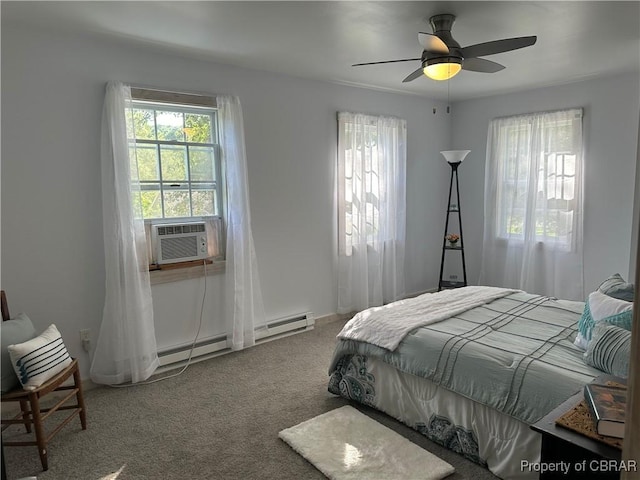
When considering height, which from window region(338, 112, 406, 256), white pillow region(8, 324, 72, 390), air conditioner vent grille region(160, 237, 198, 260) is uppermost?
window region(338, 112, 406, 256)

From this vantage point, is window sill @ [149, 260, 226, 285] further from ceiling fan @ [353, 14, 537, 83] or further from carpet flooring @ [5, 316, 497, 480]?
ceiling fan @ [353, 14, 537, 83]

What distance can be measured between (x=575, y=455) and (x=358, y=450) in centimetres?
137

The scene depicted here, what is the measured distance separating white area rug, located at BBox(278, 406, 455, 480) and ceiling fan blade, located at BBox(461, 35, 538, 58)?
2.24m

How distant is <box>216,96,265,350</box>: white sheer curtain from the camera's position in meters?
3.69

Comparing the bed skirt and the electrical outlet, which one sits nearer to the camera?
the bed skirt

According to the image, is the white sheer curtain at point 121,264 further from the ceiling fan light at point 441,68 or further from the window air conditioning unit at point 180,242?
the ceiling fan light at point 441,68

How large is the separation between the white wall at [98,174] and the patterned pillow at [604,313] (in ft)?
8.42

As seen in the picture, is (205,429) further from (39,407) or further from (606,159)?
(606,159)

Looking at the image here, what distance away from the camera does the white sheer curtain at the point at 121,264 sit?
3117 mm

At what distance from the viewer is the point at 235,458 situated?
7.83ft

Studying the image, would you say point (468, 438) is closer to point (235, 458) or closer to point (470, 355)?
point (470, 355)

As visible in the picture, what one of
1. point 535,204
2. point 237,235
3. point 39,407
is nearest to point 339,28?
point 237,235

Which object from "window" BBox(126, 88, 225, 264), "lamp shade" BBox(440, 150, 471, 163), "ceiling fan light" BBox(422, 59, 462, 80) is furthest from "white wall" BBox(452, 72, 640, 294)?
"window" BBox(126, 88, 225, 264)

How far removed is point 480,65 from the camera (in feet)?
9.12
